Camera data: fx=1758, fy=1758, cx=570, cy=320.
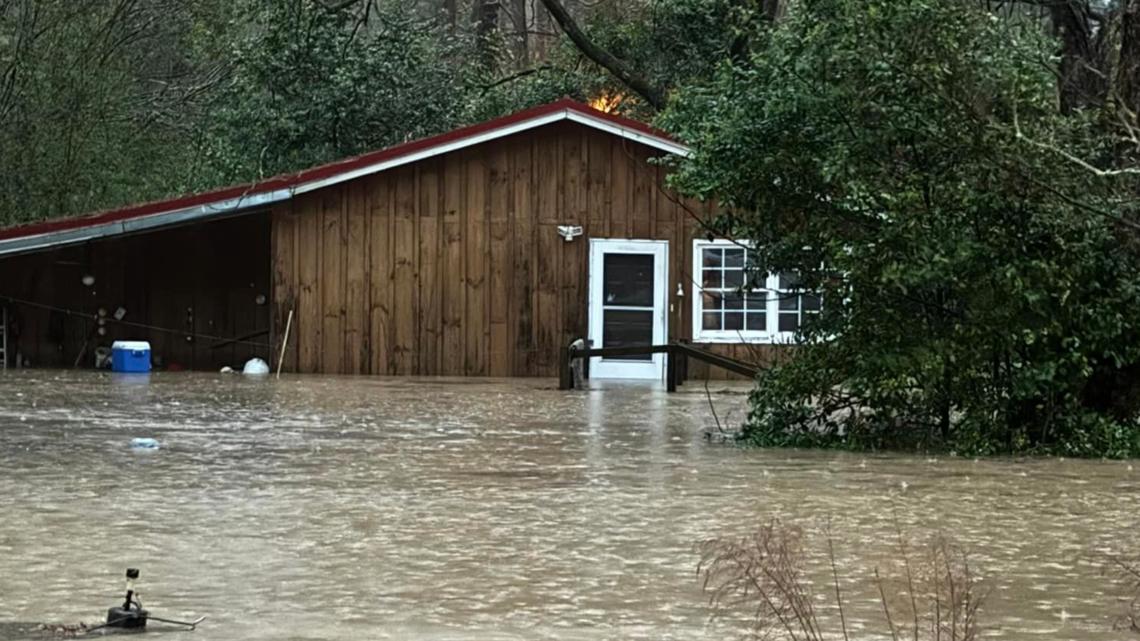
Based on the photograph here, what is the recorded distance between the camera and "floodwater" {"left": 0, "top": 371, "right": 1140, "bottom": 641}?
7.39 metres

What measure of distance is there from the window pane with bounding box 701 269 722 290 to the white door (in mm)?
520

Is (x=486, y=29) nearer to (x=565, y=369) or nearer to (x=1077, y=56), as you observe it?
(x=565, y=369)

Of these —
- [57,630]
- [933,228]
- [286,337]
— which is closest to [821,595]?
[57,630]

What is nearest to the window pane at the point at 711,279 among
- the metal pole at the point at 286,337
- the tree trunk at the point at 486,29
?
the metal pole at the point at 286,337

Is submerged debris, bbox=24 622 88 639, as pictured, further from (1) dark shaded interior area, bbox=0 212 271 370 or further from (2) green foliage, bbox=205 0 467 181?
(2) green foliage, bbox=205 0 467 181

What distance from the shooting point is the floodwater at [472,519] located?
739cm

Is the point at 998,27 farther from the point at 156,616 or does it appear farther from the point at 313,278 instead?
the point at 313,278

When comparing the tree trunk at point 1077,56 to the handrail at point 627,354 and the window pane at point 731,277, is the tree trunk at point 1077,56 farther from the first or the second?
the window pane at point 731,277

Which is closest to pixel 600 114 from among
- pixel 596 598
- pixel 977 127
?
pixel 977 127

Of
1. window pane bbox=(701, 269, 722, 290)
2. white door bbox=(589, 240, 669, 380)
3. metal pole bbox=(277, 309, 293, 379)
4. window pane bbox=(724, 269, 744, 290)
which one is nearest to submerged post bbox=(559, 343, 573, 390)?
white door bbox=(589, 240, 669, 380)

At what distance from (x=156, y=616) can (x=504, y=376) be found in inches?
671

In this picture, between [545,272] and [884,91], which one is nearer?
[884,91]

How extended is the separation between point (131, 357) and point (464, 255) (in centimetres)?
496

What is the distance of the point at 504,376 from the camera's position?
79.2 feet
